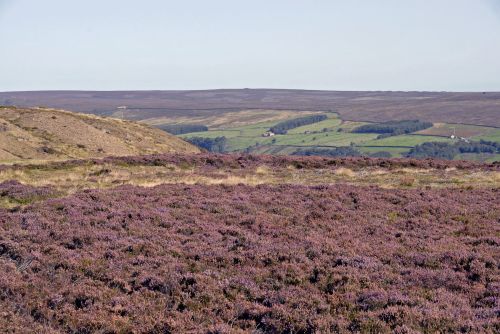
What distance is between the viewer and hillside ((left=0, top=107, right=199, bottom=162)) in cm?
4931

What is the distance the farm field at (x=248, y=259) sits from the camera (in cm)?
1070

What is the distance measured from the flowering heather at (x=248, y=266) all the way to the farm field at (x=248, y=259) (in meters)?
0.04

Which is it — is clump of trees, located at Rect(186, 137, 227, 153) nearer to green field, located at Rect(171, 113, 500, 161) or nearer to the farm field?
green field, located at Rect(171, 113, 500, 161)

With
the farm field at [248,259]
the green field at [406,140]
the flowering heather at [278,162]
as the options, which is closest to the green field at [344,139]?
the green field at [406,140]

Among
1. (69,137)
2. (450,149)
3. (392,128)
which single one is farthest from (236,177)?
(392,128)

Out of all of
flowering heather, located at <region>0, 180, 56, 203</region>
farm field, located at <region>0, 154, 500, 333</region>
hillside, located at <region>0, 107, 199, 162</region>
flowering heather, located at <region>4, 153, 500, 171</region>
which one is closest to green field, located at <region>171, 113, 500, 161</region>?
hillside, located at <region>0, 107, 199, 162</region>

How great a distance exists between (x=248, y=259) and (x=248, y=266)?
481 mm

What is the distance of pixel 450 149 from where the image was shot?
13212 centimetres

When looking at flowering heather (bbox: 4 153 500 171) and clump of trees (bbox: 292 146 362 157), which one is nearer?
flowering heather (bbox: 4 153 500 171)

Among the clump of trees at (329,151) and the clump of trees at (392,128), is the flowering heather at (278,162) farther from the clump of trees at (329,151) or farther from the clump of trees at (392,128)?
the clump of trees at (392,128)

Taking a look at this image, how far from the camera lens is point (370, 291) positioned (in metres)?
11.8

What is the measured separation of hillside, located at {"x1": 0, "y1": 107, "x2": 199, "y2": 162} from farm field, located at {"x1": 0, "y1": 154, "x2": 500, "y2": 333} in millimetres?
24344

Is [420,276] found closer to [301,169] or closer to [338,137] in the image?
[301,169]

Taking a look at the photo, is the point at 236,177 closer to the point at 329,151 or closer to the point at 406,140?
the point at 329,151
